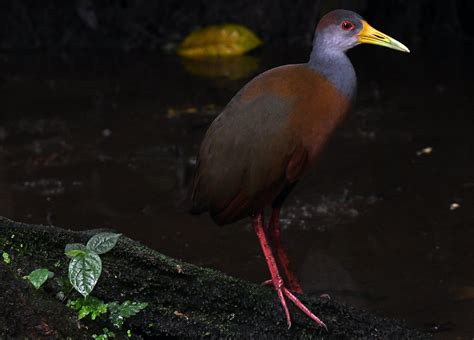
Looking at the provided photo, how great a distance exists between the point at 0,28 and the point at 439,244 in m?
6.73

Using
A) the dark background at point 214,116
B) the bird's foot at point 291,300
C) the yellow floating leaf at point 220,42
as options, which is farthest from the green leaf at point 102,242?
the yellow floating leaf at point 220,42

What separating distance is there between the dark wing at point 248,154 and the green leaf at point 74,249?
→ 30.1 inches

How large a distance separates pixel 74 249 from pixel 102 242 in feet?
0.32

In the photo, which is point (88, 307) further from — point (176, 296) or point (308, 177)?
point (308, 177)

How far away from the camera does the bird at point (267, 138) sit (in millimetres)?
3604

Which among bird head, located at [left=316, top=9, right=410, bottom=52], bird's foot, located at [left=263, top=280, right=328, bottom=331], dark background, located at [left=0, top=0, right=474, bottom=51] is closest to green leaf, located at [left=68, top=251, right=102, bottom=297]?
bird's foot, located at [left=263, top=280, right=328, bottom=331]

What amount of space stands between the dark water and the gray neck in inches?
43.0

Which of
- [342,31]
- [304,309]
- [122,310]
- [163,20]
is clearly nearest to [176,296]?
[122,310]

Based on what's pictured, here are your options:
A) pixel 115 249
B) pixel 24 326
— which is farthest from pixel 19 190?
pixel 24 326

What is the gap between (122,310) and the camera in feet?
9.99

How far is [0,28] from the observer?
10086 millimetres

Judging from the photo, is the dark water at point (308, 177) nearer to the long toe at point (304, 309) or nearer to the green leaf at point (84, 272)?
the long toe at point (304, 309)

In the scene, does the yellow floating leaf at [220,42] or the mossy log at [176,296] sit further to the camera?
the yellow floating leaf at [220,42]

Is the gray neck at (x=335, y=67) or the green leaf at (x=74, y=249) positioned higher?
the gray neck at (x=335, y=67)
